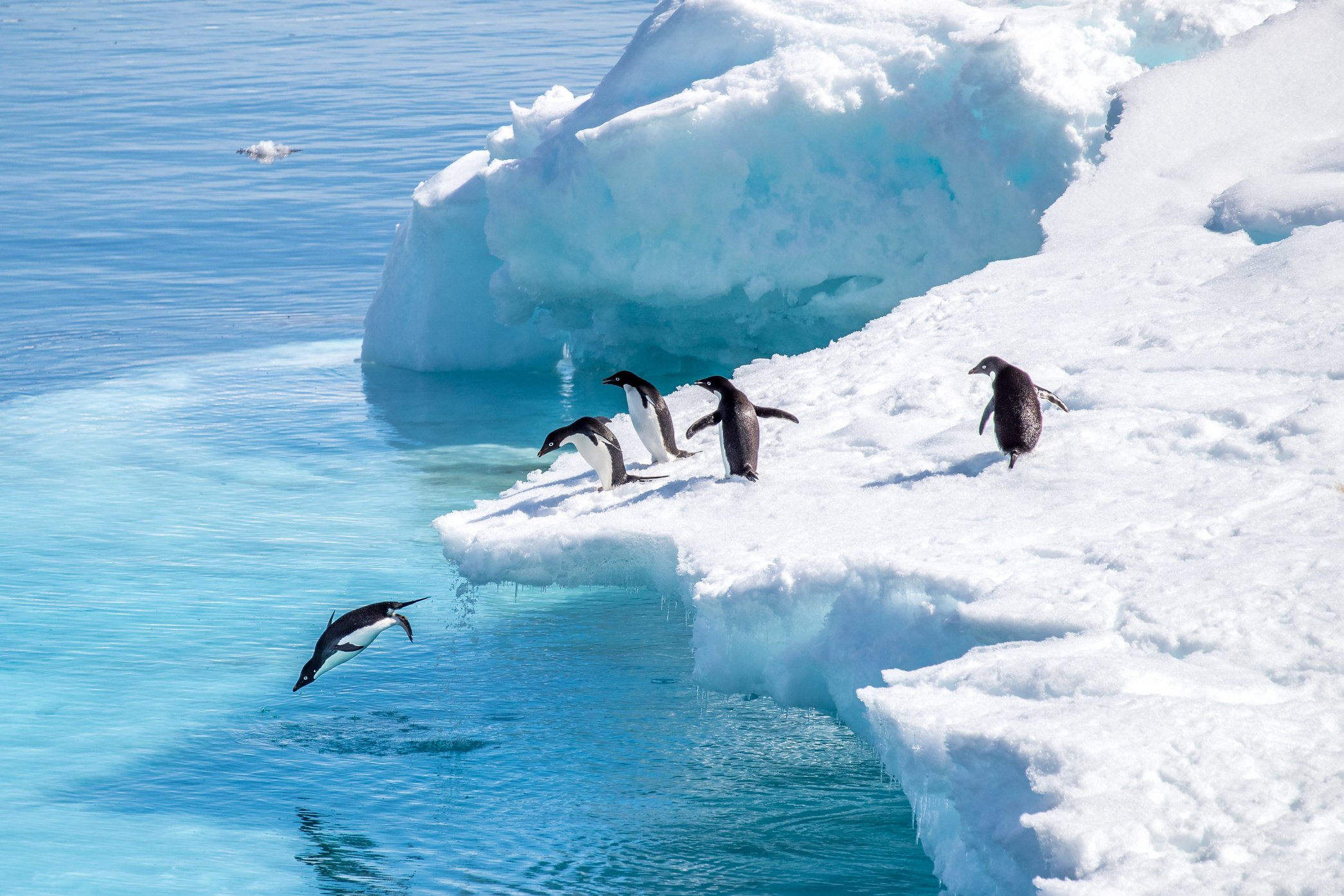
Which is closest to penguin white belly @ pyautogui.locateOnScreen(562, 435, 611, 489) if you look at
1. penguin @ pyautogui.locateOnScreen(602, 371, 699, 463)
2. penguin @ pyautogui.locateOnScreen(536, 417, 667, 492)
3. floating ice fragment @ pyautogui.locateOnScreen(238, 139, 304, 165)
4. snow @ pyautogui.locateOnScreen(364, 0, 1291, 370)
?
penguin @ pyautogui.locateOnScreen(536, 417, 667, 492)

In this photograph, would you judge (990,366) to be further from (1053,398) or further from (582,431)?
(582,431)

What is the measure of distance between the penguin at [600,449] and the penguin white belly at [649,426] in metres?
0.19

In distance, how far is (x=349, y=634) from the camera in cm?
730

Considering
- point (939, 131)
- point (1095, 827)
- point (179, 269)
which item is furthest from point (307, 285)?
point (1095, 827)

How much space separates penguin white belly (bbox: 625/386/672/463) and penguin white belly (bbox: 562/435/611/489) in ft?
1.17

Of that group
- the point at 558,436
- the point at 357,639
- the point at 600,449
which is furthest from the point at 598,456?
the point at 357,639

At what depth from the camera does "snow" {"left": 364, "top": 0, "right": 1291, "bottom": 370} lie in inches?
440

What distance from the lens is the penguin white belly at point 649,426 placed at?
778 cm

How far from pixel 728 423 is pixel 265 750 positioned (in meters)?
2.78

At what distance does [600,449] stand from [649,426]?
44cm

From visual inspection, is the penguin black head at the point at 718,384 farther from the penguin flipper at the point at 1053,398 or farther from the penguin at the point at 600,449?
the penguin flipper at the point at 1053,398

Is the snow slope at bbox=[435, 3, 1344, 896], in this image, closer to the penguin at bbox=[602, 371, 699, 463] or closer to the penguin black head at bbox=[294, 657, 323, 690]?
the penguin at bbox=[602, 371, 699, 463]

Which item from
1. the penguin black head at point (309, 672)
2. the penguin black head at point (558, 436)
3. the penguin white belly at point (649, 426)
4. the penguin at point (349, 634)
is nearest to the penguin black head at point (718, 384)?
the penguin white belly at point (649, 426)

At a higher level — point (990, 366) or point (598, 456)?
point (990, 366)
